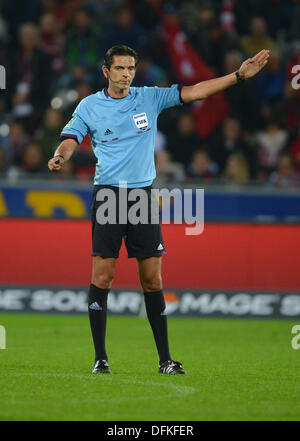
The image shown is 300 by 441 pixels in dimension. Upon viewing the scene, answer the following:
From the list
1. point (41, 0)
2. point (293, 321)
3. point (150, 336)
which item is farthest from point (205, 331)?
point (41, 0)

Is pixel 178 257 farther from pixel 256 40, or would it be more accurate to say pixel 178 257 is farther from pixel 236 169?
pixel 256 40

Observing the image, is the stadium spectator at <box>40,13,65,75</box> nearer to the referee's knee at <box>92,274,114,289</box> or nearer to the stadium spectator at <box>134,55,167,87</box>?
the stadium spectator at <box>134,55,167,87</box>

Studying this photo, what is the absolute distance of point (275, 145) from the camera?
14742mm

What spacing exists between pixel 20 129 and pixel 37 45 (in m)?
1.70

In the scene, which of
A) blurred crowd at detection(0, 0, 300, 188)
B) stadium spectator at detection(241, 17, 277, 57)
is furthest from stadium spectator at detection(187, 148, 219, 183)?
stadium spectator at detection(241, 17, 277, 57)

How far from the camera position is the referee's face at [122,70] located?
7.18m

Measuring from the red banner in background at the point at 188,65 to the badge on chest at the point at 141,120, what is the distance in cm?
798

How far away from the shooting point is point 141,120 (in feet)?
23.9

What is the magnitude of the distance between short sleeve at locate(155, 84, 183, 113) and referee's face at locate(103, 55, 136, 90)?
0.28 meters

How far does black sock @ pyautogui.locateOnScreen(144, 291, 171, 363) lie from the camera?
7.24m

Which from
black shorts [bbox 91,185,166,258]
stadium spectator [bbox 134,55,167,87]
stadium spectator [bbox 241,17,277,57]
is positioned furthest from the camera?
stadium spectator [bbox 241,17,277,57]

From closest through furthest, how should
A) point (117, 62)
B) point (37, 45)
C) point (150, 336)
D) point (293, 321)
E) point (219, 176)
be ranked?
point (117, 62), point (150, 336), point (293, 321), point (219, 176), point (37, 45)

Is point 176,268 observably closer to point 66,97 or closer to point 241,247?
point 241,247

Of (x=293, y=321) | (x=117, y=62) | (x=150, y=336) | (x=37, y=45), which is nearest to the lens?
(x=117, y=62)
